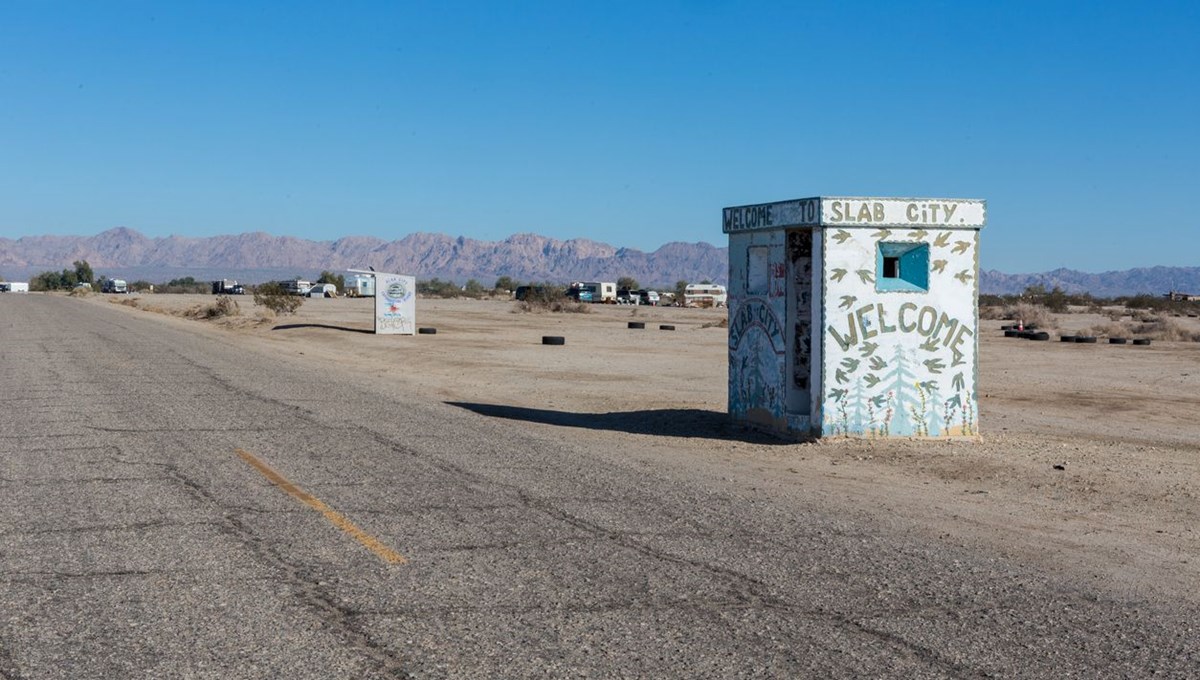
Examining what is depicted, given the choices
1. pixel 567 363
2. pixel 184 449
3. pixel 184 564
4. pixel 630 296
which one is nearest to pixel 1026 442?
pixel 184 449

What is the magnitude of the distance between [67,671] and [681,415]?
12.1m

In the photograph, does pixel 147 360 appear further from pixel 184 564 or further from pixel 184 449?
pixel 184 564

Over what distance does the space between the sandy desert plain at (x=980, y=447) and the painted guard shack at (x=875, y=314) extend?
0.36 meters

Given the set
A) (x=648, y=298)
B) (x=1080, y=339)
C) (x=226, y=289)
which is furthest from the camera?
(x=226, y=289)

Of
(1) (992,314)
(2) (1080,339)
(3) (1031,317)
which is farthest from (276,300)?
(1) (992,314)

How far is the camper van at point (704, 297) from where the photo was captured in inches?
4205

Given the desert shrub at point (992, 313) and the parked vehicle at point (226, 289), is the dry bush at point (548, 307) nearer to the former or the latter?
the desert shrub at point (992, 313)

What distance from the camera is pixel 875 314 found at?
46.1ft

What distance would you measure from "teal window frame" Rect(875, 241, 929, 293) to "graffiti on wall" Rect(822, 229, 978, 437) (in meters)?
0.03

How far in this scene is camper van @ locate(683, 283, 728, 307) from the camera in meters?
107

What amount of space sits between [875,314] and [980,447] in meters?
1.92

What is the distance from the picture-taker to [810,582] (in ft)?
24.3

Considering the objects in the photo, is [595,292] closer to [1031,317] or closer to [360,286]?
[360,286]

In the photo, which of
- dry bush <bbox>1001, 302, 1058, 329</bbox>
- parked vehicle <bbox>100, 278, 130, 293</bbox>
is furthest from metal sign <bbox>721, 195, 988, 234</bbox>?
parked vehicle <bbox>100, 278, 130, 293</bbox>
